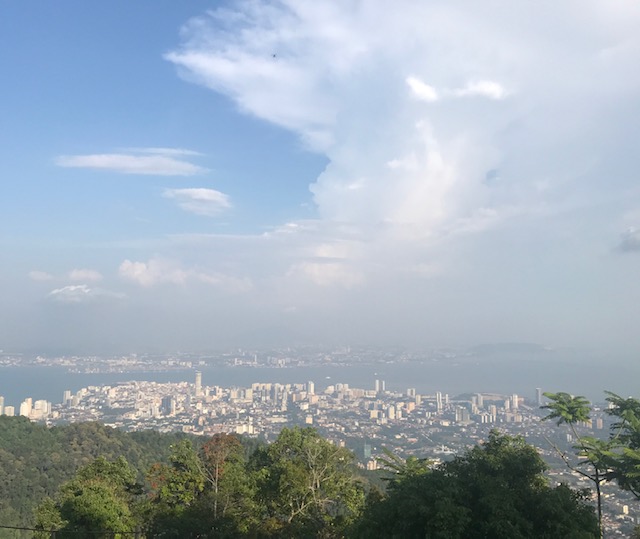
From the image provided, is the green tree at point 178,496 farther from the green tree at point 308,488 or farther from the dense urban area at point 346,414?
the dense urban area at point 346,414

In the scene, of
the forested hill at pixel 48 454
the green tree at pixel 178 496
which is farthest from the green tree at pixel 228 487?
the forested hill at pixel 48 454

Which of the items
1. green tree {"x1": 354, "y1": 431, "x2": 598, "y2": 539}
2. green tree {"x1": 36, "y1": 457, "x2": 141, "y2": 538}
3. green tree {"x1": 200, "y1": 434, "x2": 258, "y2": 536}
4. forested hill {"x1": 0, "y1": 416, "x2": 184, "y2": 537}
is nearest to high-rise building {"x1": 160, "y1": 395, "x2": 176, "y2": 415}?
forested hill {"x1": 0, "y1": 416, "x2": 184, "y2": 537}

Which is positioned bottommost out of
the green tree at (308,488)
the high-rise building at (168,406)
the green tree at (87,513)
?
the high-rise building at (168,406)

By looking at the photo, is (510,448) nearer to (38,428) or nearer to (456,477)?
(456,477)

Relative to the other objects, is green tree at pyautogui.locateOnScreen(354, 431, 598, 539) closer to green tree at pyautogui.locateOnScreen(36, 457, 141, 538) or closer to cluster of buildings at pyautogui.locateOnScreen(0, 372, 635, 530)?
green tree at pyautogui.locateOnScreen(36, 457, 141, 538)

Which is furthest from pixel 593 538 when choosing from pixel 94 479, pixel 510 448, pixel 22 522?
pixel 22 522

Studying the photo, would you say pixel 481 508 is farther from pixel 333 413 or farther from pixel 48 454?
pixel 333 413
